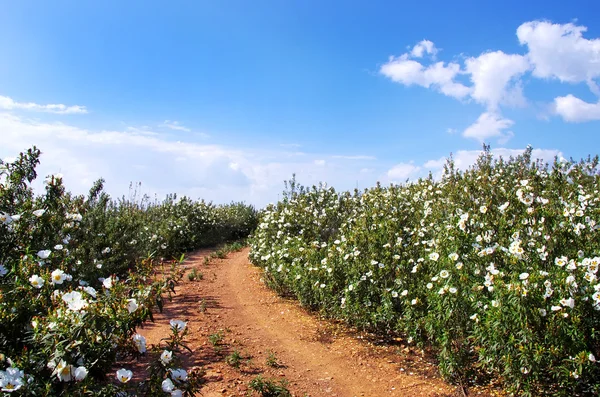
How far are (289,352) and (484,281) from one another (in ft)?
8.53

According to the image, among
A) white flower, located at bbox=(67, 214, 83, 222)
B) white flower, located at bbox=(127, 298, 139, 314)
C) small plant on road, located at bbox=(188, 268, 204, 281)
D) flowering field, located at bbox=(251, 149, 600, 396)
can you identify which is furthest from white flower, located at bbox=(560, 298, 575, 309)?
small plant on road, located at bbox=(188, 268, 204, 281)

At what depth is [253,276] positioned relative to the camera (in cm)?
1043

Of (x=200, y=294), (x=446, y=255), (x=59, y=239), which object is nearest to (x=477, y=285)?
(x=446, y=255)

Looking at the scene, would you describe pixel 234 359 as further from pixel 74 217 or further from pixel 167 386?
pixel 167 386

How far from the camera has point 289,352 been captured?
18.5 ft

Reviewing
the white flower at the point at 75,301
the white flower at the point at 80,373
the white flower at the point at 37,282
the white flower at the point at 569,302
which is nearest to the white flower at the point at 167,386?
the white flower at the point at 80,373

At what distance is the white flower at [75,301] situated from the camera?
8.30 ft

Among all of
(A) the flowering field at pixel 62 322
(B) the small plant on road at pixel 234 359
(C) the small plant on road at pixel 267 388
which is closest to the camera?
(A) the flowering field at pixel 62 322

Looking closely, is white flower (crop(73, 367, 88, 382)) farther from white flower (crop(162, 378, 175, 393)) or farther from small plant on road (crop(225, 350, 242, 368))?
small plant on road (crop(225, 350, 242, 368))

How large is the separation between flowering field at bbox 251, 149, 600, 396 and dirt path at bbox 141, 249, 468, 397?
309 millimetres

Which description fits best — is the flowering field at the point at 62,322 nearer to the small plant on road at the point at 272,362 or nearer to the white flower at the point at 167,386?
the white flower at the point at 167,386

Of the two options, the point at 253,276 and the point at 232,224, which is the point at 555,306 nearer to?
the point at 253,276

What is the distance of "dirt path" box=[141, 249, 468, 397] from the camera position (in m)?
4.70

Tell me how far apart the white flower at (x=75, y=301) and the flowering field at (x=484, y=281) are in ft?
10.5
